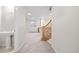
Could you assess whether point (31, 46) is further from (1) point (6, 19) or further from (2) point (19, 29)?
(1) point (6, 19)

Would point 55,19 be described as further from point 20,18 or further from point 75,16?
point 75,16

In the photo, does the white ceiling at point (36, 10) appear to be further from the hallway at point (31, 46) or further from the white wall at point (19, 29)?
the hallway at point (31, 46)

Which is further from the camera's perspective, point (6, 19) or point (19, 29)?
point (19, 29)

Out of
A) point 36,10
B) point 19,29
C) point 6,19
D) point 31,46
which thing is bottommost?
point 31,46

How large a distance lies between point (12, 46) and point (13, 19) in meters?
0.55

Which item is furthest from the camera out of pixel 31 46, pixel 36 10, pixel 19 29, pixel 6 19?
pixel 19 29

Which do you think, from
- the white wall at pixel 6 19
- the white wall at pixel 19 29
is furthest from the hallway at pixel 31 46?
the white wall at pixel 6 19

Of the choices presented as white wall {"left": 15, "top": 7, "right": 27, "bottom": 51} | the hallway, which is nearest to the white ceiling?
white wall {"left": 15, "top": 7, "right": 27, "bottom": 51}

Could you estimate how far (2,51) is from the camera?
7.22 feet

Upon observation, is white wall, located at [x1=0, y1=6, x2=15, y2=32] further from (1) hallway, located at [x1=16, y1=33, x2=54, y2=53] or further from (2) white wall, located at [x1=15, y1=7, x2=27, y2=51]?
(1) hallway, located at [x1=16, y1=33, x2=54, y2=53]

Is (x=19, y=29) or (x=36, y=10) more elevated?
(x=36, y=10)

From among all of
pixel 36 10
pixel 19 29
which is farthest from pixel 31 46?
pixel 36 10

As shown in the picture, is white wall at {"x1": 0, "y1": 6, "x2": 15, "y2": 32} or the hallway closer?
white wall at {"x1": 0, "y1": 6, "x2": 15, "y2": 32}
